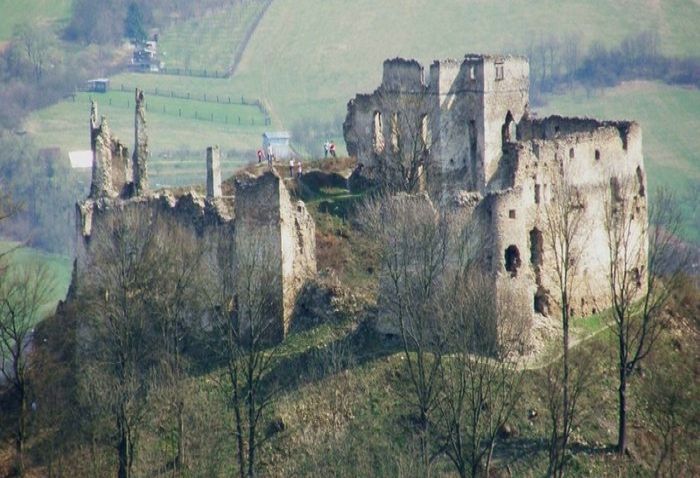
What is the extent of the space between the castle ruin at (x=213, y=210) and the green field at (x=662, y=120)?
34.1 meters

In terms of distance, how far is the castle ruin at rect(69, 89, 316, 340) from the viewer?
205ft

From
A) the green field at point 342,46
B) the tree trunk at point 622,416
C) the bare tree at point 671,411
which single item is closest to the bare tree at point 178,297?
the tree trunk at point 622,416

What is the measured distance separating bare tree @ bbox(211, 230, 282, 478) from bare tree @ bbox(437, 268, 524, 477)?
463cm

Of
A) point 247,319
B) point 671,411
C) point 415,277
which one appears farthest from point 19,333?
point 671,411

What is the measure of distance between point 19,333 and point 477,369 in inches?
467

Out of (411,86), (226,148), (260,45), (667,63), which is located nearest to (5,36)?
(260,45)

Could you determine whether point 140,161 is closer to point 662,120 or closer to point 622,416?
point 622,416

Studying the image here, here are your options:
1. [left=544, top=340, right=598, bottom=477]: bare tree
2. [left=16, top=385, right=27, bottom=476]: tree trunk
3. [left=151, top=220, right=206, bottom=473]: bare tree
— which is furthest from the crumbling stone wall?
[left=16, top=385, right=27, bottom=476]: tree trunk

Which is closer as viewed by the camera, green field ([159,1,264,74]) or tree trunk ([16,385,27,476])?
tree trunk ([16,385,27,476])

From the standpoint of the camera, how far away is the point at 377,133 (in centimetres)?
7044

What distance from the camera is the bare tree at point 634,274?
6112 centimetres

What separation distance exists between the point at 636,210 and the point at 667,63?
183 feet

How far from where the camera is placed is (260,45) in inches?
5226

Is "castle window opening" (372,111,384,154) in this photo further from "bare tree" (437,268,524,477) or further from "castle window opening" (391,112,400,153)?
"bare tree" (437,268,524,477)
